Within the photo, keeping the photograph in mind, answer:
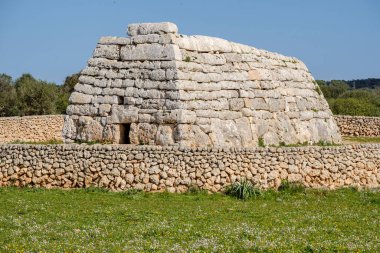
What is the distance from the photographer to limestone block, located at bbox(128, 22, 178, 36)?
18.2 meters

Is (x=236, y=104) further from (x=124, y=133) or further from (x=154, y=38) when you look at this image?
(x=124, y=133)

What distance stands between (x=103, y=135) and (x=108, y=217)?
19.5ft

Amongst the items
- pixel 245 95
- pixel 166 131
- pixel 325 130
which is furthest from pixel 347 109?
pixel 166 131

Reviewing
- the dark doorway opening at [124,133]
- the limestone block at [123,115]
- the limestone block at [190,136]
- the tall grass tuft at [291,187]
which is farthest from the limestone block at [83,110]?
the tall grass tuft at [291,187]

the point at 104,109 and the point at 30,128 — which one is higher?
the point at 104,109

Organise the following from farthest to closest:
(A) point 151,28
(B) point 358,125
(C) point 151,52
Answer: (B) point 358,125
(A) point 151,28
(C) point 151,52

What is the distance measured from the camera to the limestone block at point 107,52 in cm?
1848

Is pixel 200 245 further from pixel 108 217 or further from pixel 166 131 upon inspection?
pixel 166 131

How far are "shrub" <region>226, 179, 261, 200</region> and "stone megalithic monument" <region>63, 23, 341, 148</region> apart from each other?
→ 76.1 inches

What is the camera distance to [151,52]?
58.9ft

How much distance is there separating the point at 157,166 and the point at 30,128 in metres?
18.6

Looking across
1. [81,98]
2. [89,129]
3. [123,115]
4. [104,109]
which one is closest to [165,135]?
[123,115]

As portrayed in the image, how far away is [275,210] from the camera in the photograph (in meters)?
13.9

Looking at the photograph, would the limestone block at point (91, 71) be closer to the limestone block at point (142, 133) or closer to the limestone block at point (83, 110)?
the limestone block at point (83, 110)
